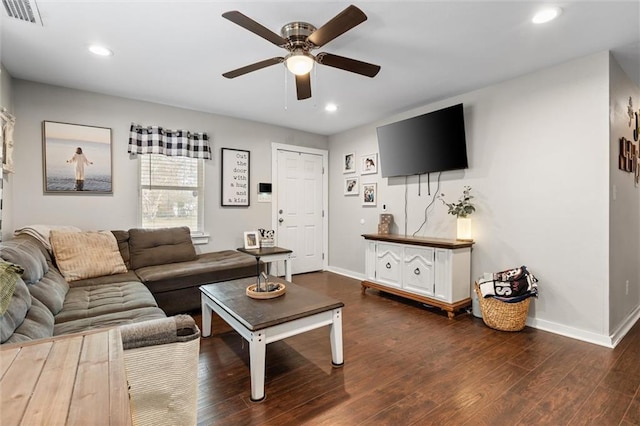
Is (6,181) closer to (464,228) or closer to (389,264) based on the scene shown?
(389,264)

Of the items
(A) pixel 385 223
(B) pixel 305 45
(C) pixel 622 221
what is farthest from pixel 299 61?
(C) pixel 622 221

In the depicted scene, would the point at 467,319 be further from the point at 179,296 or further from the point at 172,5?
the point at 172,5

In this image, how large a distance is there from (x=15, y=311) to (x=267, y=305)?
4.29 ft

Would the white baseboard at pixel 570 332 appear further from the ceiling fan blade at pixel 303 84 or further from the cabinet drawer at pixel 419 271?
the ceiling fan blade at pixel 303 84

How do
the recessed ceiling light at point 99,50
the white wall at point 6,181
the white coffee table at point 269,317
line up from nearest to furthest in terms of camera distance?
1. the white coffee table at point 269,317
2. the recessed ceiling light at point 99,50
3. the white wall at point 6,181

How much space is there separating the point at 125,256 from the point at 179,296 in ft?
2.67

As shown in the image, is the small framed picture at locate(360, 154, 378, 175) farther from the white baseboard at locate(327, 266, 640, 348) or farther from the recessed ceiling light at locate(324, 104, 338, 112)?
the white baseboard at locate(327, 266, 640, 348)

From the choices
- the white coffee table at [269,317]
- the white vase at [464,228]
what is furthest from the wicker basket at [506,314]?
Result: the white coffee table at [269,317]

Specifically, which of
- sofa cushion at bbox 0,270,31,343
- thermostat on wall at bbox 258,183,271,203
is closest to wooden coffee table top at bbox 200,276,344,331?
sofa cushion at bbox 0,270,31,343

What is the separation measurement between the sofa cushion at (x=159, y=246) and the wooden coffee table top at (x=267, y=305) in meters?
1.20

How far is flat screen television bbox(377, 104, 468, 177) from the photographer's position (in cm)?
346

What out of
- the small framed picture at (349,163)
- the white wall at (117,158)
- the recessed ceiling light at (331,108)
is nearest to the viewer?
the white wall at (117,158)

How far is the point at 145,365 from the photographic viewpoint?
1.32 m

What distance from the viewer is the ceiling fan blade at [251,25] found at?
5.42 feet
